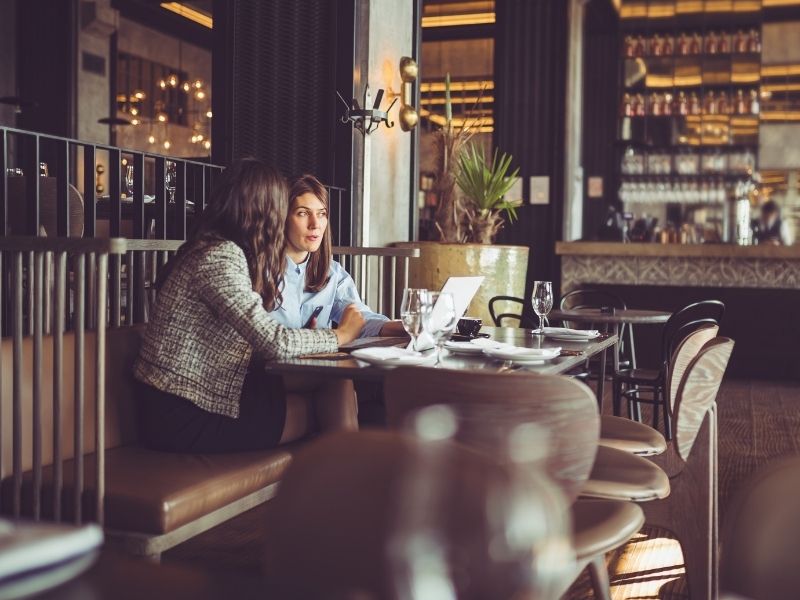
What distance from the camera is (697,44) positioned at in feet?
30.1

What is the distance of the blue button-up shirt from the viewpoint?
121 inches

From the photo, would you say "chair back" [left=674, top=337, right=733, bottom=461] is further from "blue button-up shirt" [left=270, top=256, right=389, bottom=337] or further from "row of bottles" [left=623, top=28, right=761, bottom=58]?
"row of bottles" [left=623, top=28, right=761, bottom=58]

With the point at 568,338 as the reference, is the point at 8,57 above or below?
above

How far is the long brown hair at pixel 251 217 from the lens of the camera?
260 cm

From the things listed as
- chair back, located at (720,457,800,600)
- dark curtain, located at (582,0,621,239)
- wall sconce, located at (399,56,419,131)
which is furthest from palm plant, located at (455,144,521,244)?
chair back, located at (720,457,800,600)

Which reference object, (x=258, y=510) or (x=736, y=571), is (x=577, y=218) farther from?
(x=736, y=571)

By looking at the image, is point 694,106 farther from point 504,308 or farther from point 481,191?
point 504,308

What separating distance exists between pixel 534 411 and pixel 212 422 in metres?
1.14

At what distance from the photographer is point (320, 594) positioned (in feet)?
2.19

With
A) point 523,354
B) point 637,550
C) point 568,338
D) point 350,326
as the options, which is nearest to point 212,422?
point 350,326

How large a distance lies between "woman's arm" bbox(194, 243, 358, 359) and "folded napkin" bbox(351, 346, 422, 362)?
185 millimetres

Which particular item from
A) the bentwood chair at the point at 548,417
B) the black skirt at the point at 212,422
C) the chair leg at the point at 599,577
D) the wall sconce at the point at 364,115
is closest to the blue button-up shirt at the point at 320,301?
the black skirt at the point at 212,422

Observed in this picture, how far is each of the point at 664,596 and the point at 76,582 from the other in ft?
7.43

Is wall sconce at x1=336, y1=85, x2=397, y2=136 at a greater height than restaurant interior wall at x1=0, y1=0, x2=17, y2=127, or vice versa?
restaurant interior wall at x1=0, y1=0, x2=17, y2=127
